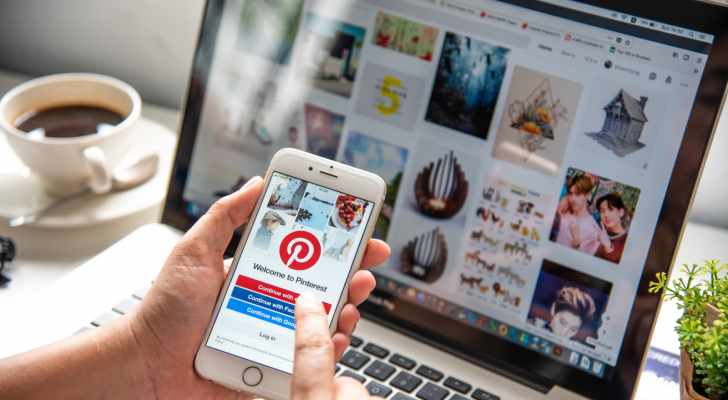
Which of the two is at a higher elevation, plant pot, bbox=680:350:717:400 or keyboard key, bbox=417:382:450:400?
plant pot, bbox=680:350:717:400

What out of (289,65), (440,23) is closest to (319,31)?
(289,65)

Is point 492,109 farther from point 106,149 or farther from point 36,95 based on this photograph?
point 36,95

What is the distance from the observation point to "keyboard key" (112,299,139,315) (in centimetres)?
65

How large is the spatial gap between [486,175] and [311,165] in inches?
8.4

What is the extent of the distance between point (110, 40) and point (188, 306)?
74 cm

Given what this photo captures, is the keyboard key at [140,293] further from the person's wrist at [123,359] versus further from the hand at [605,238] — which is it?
the hand at [605,238]

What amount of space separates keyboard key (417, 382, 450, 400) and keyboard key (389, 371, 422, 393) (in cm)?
1

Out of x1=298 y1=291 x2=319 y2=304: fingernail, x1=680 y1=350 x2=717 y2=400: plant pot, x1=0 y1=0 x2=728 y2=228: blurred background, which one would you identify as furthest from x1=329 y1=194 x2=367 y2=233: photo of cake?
x1=0 y1=0 x2=728 y2=228: blurred background

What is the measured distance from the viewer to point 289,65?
0.73 metres

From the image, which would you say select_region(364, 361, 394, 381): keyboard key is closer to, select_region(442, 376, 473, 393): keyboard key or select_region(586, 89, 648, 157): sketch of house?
select_region(442, 376, 473, 393): keyboard key

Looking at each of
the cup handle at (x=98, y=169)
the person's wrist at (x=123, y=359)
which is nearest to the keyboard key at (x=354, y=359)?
the person's wrist at (x=123, y=359)

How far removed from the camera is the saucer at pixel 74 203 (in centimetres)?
79

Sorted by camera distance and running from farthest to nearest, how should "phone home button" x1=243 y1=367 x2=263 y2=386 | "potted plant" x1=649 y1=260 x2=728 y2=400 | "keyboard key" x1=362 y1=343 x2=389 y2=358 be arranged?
1. "keyboard key" x1=362 y1=343 x2=389 y2=358
2. "phone home button" x1=243 y1=367 x2=263 y2=386
3. "potted plant" x1=649 y1=260 x2=728 y2=400

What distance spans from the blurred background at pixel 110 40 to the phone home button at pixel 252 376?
26.7 inches
